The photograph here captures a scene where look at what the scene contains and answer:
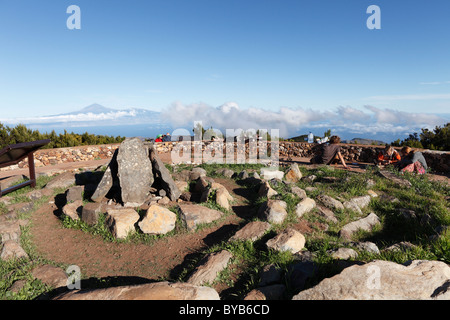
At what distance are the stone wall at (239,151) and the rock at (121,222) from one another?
1045cm

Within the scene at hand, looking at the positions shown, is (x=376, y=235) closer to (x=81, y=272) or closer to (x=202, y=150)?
(x=81, y=272)

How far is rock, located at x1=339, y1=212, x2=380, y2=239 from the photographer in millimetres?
5370

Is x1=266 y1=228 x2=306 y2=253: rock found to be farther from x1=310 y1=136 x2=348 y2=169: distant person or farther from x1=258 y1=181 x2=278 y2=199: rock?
x1=310 y1=136 x2=348 y2=169: distant person

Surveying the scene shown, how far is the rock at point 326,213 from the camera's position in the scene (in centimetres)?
588

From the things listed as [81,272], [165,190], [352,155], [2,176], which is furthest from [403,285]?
[2,176]

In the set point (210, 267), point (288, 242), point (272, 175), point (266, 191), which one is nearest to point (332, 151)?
point (272, 175)

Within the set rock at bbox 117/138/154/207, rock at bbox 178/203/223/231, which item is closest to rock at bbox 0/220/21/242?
rock at bbox 117/138/154/207

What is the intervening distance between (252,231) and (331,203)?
262 cm

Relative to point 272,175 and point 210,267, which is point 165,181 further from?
point 272,175

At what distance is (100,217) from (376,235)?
604 centimetres

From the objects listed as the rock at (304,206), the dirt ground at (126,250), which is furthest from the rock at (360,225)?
the rock at (304,206)

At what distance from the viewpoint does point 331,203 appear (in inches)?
255

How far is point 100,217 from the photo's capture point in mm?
5848

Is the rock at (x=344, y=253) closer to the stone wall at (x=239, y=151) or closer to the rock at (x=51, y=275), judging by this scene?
the rock at (x=51, y=275)
